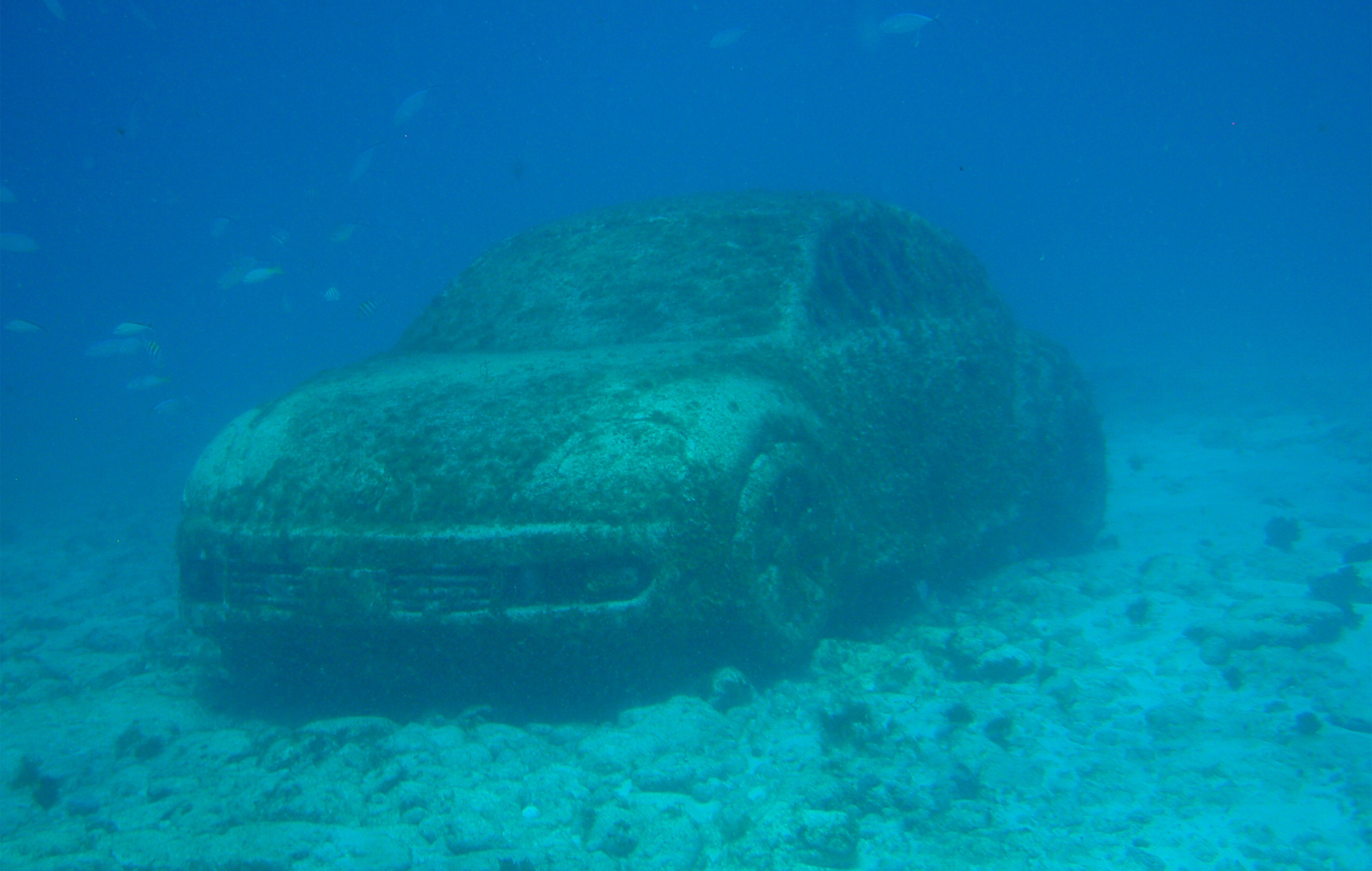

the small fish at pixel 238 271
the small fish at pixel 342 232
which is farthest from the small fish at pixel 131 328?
the small fish at pixel 342 232

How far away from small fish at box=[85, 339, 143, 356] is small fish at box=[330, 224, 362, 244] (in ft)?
14.5

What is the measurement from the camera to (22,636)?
276 inches

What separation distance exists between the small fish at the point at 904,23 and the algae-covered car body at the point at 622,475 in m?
12.3

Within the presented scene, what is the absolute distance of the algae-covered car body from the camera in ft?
11.7

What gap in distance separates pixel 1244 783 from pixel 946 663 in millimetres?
1529

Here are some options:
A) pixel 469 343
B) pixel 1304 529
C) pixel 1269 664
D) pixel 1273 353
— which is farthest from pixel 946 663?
pixel 1273 353

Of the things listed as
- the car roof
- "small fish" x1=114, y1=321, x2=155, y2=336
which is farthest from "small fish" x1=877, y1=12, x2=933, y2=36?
"small fish" x1=114, y1=321, x2=155, y2=336

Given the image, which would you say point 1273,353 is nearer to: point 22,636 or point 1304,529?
point 1304,529

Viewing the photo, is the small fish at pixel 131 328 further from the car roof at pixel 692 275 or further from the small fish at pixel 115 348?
the car roof at pixel 692 275

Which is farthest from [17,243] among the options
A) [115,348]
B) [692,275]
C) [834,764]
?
[834,764]

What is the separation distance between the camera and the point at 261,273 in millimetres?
13586

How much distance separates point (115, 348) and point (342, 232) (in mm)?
5149

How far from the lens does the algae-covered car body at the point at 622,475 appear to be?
11.7ft

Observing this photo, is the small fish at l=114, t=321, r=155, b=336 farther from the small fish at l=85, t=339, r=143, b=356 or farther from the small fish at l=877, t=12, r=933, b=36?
the small fish at l=877, t=12, r=933, b=36
